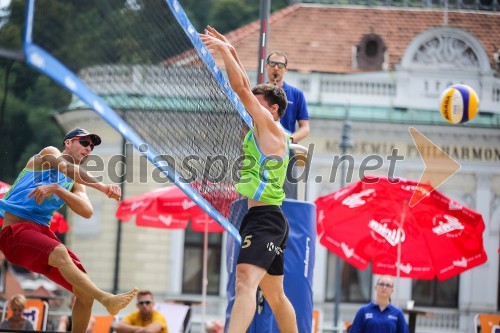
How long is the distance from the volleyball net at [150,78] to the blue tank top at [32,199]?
0.95 meters

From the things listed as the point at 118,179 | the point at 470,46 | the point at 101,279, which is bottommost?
the point at 101,279

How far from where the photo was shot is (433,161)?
98.8 feet

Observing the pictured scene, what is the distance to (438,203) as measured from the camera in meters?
14.8

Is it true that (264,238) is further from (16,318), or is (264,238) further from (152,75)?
(16,318)

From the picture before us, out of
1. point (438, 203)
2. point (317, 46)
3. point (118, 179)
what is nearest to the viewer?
point (438, 203)

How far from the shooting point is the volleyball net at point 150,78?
5.64 metres

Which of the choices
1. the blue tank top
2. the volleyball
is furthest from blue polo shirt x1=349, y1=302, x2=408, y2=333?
the blue tank top

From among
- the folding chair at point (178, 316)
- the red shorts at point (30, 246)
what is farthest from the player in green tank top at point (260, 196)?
the folding chair at point (178, 316)

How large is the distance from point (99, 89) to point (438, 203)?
367 inches

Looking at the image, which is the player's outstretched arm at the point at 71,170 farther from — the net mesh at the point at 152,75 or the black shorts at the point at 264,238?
the black shorts at the point at 264,238

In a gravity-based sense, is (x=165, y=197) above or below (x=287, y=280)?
above

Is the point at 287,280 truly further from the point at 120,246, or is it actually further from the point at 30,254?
the point at 120,246

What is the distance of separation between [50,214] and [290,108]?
3.41 meters

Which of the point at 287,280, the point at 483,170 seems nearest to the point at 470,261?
the point at 287,280
